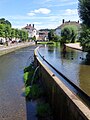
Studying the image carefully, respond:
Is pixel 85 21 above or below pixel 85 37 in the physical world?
above

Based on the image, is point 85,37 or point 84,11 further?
point 85,37

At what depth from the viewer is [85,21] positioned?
107ft

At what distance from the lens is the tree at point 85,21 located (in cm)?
3180

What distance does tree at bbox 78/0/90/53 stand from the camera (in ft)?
104

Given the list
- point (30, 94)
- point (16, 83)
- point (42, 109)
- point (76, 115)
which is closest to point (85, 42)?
point (16, 83)

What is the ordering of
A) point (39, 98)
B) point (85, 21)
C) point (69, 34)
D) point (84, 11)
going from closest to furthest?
1. point (39, 98)
2. point (84, 11)
3. point (85, 21)
4. point (69, 34)

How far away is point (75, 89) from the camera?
44.6 ft

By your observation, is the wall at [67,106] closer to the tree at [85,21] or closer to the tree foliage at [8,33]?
the tree at [85,21]

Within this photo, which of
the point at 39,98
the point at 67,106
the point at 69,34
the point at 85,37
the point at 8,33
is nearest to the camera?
the point at 67,106

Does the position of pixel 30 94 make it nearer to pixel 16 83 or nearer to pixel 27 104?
pixel 27 104

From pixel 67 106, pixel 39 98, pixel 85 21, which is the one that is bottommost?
pixel 39 98

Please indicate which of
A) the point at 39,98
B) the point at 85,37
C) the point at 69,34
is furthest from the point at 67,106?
the point at 69,34

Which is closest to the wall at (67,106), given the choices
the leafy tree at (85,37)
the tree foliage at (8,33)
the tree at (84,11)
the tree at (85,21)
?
the leafy tree at (85,37)

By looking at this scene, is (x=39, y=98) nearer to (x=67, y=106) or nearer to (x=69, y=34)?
(x=67, y=106)
